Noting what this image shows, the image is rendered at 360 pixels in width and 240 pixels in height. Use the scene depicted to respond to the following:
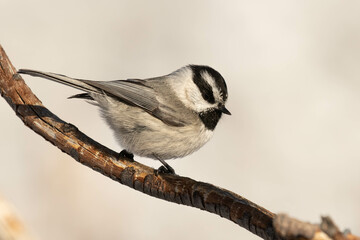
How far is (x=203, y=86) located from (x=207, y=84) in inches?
1.5

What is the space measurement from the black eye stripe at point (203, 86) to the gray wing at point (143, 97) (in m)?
0.23

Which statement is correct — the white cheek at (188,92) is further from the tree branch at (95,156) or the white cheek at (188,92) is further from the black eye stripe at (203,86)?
the tree branch at (95,156)

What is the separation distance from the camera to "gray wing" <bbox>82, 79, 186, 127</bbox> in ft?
11.3

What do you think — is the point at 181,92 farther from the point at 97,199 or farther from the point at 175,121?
the point at 97,199

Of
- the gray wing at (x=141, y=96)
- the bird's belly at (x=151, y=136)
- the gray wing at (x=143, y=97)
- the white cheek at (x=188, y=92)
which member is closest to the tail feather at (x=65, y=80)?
the gray wing at (x=141, y=96)

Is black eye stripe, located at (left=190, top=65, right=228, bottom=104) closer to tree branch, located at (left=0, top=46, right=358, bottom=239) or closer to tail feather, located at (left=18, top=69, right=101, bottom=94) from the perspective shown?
tail feather, located at (left=18, top=69, right=101, bottom=94)

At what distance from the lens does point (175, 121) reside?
3.55 metres

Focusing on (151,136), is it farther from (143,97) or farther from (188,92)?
(188,92)

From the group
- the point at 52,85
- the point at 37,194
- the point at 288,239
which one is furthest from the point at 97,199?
the point at 288,239

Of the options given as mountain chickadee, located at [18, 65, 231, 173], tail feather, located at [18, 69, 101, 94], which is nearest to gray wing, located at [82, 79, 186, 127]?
mountain chickadee, located at [18, 65, 231, 173]

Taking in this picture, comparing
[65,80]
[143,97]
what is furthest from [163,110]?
[65,80]

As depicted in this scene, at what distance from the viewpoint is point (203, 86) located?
11.8 ft

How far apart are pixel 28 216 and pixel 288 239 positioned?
3306 millimetres

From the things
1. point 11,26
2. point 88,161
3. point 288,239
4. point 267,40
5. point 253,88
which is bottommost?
point 288,239
